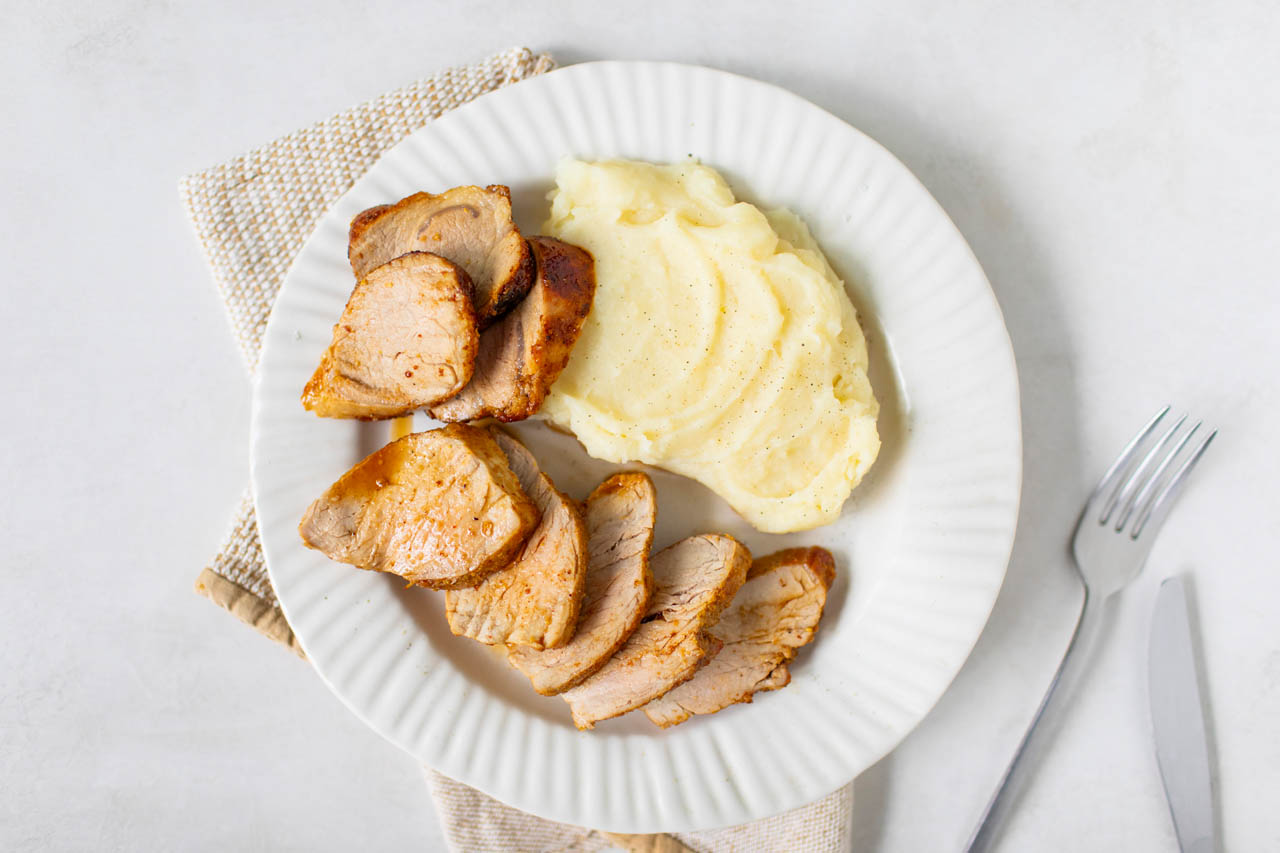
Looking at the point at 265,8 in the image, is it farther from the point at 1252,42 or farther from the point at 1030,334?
the point at 1252,42

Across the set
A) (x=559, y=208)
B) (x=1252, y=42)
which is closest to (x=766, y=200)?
(x=559, y=208)

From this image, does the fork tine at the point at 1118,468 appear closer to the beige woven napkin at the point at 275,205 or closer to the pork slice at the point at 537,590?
the beige woven napkin at the point at 275,205

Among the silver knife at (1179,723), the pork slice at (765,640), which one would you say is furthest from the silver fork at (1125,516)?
the pork slice at (765,640)

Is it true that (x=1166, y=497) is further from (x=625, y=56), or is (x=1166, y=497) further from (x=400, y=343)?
(x=400, y=343)

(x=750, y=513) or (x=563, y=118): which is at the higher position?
(x=563, y=118)

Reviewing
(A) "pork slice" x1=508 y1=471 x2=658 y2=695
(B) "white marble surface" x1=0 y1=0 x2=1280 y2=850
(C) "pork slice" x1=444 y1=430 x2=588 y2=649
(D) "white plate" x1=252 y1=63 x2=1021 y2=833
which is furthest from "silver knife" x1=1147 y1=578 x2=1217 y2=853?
(C) "pork slice" x1=444 y1=430 x2=588 y2=649

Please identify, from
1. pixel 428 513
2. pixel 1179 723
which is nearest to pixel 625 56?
pixel 428 513
